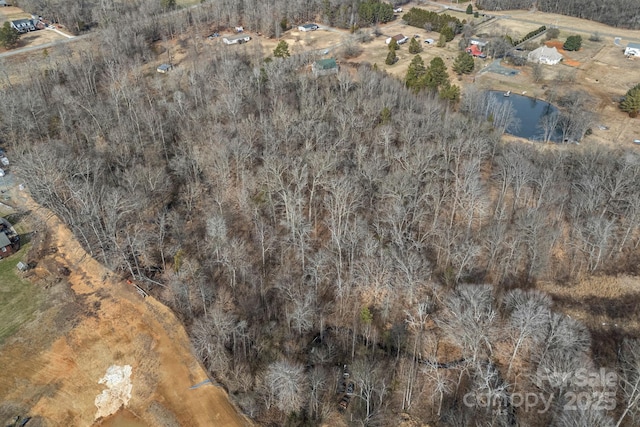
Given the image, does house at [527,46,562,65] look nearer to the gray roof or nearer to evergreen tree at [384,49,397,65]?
evergreen tree at [384,49,397,65]

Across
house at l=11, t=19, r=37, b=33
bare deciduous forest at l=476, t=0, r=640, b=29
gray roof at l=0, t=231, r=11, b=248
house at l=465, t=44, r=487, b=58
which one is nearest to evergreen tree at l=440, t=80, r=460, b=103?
house at l=465, t=44, r=487, b=58

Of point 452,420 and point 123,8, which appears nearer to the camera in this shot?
point 452,420

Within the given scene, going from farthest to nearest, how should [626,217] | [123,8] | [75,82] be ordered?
1. [123,8]
2. [75,82]
3. [626,217]

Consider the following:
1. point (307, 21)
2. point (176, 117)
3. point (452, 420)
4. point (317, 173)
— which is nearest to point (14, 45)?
point (176, 117)

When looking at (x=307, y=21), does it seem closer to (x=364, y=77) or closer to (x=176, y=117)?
(x=364, y=77)

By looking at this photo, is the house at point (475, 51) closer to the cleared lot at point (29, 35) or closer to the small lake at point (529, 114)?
the small lake at point (529, 114)

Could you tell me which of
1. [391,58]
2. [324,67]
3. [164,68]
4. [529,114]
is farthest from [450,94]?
[164,68]
